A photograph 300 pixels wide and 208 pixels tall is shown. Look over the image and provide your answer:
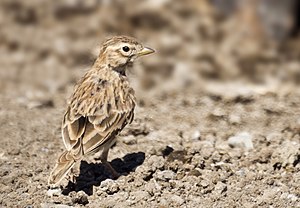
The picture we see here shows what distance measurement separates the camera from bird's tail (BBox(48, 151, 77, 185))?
7.77 m

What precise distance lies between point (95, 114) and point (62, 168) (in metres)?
0.78

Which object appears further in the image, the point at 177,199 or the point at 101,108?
the point at 101,108

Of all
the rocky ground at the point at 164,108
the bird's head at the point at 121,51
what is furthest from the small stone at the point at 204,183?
the bird's head at the point at 121,51

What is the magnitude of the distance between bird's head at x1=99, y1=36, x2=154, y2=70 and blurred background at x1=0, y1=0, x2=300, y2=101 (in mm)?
4087

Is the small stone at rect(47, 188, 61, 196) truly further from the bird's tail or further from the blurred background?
the blurred background

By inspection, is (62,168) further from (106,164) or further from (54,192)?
(106,164)

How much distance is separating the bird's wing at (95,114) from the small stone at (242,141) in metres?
1.32

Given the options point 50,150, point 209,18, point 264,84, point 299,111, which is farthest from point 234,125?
point 209,18

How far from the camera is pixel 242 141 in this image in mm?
9539

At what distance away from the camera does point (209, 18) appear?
16.0 meters

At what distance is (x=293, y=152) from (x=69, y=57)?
258 inches

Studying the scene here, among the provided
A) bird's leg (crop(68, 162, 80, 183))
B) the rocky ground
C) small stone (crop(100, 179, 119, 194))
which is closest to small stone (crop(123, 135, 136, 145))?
the rocky ground

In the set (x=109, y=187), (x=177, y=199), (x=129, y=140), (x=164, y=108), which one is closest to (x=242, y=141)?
(x=129, y=140)

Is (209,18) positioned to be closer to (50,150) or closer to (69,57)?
(69,57)
